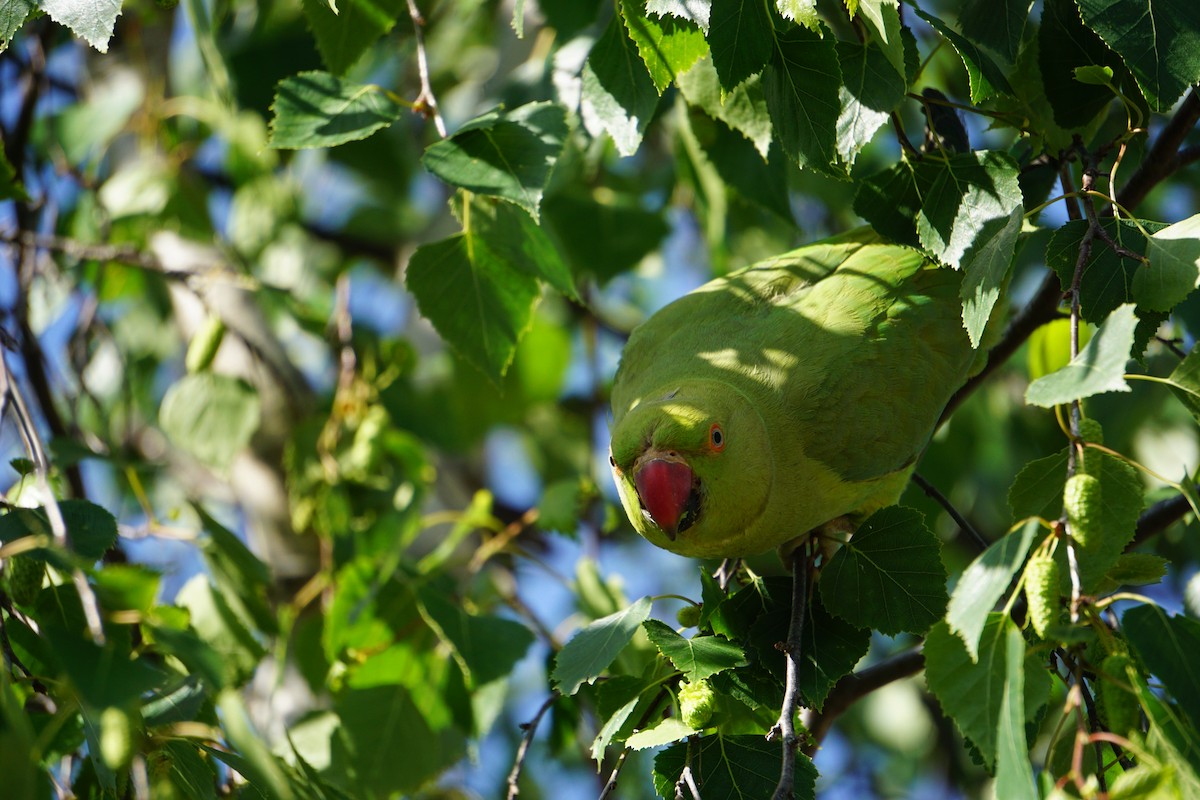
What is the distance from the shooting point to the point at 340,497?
11.1ft

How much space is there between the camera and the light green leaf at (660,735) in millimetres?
1567

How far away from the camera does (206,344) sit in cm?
307

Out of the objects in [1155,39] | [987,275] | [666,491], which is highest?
[1155,39]

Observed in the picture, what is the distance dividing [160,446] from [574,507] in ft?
10.8

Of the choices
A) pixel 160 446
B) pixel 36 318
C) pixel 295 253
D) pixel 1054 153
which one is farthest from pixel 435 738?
pixel 160 446

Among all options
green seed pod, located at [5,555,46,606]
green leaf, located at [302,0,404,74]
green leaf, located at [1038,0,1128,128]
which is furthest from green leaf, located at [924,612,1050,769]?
green leaf, located at [302,0,404,74]

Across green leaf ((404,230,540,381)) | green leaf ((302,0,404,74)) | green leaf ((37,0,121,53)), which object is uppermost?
green leaf ((37,0,121,53))

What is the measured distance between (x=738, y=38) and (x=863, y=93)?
0.28 metres

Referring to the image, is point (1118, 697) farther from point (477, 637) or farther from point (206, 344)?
point (206, 344)

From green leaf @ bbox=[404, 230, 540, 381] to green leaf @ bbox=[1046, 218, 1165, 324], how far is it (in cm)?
97

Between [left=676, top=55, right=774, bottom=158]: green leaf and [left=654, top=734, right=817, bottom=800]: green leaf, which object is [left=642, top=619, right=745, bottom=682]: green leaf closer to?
[left=654, top=734, right=817, bottom=800]: green leaf

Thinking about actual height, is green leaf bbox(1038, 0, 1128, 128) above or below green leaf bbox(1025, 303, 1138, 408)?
above

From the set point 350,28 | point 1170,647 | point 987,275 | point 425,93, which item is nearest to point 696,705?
point 1170,647

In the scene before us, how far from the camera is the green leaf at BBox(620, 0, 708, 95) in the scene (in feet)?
5.61
